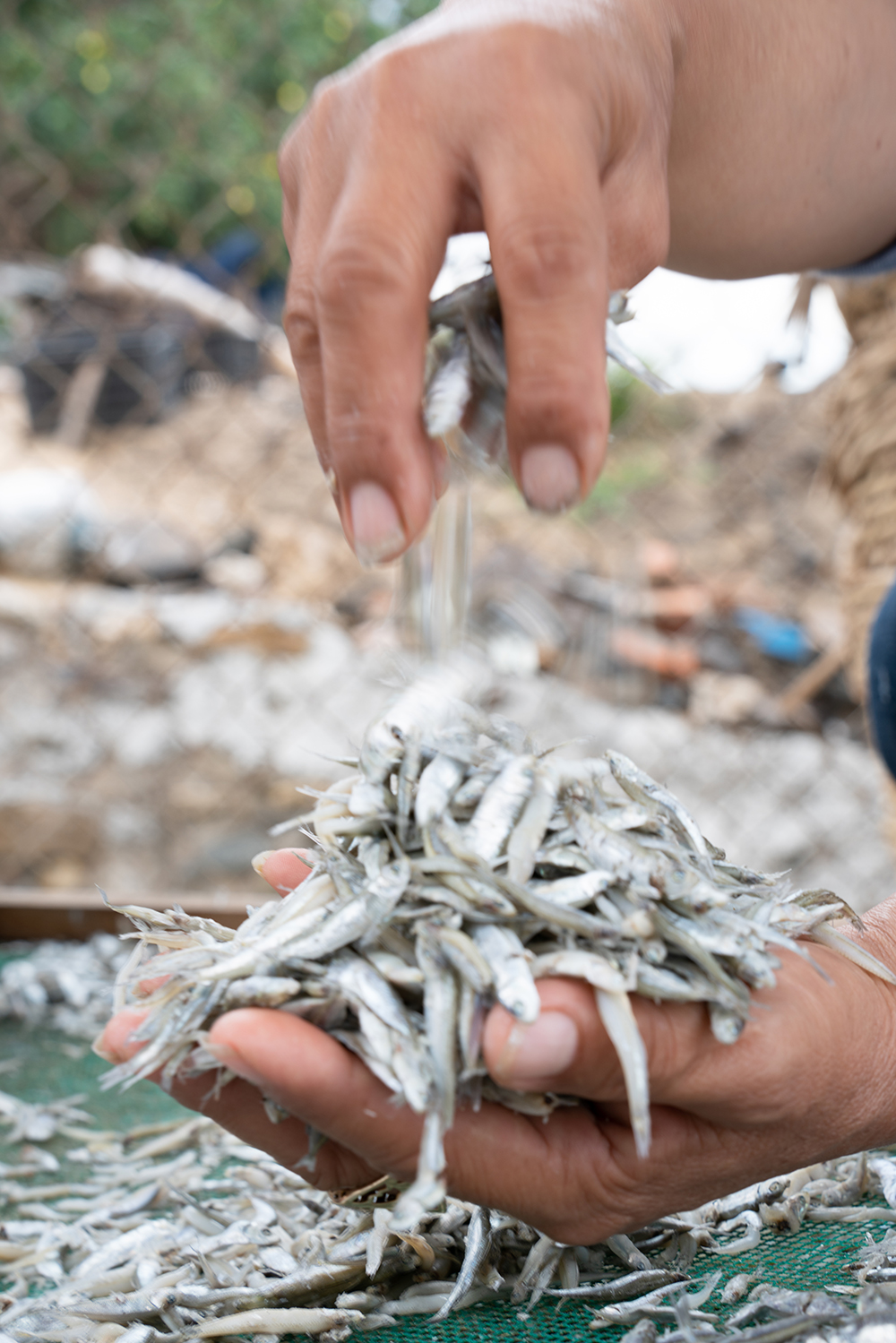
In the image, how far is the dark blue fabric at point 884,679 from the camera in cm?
194

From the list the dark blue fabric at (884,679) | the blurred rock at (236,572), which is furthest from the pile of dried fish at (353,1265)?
the blurred rock at (236,572)

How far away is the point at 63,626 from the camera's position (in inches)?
161

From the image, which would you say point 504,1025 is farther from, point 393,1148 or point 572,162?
point 572,162

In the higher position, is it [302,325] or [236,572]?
[302,325]

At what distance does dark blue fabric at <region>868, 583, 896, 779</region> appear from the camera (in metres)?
1.94

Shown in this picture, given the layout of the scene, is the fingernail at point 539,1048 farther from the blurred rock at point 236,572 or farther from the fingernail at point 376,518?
the blurred rock at point 236,572

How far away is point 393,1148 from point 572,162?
744mm

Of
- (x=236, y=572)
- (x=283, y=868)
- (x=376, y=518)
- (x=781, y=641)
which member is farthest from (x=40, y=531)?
(x=376, y=518)

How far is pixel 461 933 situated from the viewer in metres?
0.83

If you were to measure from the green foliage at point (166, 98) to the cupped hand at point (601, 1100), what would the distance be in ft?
10.8

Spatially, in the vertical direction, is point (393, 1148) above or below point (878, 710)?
below

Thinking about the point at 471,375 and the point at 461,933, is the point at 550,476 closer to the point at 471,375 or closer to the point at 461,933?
the point at 471,375

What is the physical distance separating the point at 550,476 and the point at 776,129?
81 cm

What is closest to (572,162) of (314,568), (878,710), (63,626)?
(878,710)
